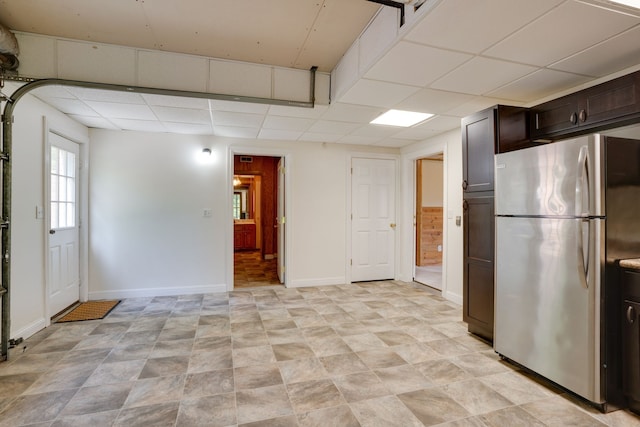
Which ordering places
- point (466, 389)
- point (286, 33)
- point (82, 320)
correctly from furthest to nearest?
point (82, 320)
point (286, 33)
point (466, 389)

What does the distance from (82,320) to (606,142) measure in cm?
483

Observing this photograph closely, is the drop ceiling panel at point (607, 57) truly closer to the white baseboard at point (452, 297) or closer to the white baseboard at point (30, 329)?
the white baseboard at point (452, 297)

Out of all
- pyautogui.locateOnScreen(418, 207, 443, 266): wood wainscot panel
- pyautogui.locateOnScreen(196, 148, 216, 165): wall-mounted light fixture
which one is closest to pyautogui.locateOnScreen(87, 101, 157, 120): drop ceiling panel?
pyautogui.locateOnScreen(196, 148, 216, 165): wall-mounted light fixture

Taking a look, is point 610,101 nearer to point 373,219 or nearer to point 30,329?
point 373,219

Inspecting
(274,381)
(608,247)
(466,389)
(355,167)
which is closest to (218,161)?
(355,167)

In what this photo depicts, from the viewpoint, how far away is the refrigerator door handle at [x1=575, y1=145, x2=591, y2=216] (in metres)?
1.87

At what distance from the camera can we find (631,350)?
6.11 ft

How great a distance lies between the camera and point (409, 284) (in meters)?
5.09

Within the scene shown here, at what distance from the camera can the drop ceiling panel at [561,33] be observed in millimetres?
1679

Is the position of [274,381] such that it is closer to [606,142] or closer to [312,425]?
[312,425]

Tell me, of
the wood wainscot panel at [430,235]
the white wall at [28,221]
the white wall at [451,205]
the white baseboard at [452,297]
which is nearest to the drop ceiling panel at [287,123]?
the white wall at [451,205]

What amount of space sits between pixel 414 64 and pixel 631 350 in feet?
7.45

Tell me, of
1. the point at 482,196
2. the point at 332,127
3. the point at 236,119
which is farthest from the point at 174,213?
the point at 482,196

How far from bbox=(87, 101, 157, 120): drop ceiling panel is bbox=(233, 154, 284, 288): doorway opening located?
87.4 inches
